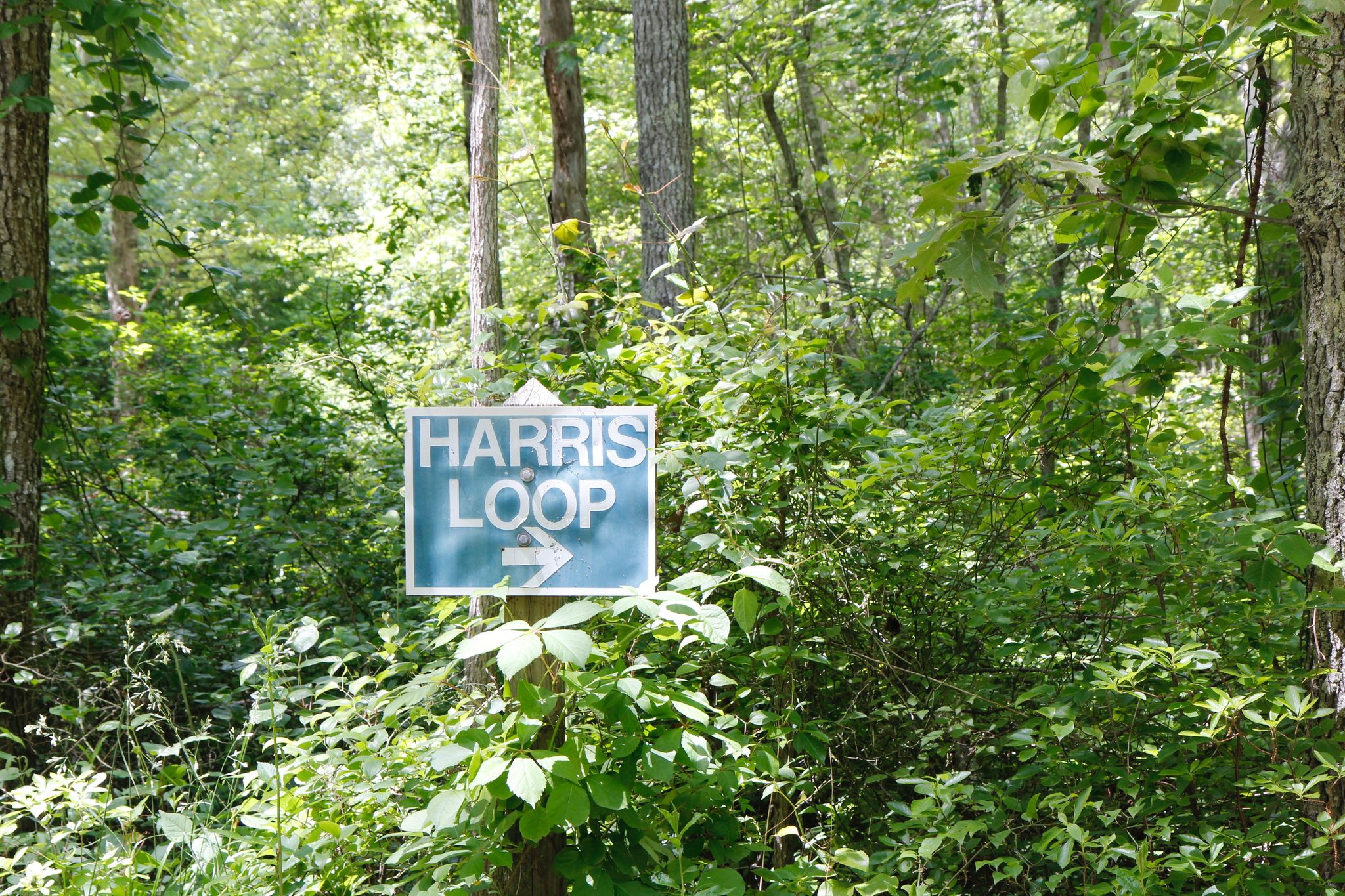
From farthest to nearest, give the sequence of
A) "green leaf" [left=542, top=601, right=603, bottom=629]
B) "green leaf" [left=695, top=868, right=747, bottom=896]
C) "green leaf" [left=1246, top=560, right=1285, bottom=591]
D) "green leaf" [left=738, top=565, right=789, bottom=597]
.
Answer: "green leaf" [left=1246, top=560, right=1285, bottom=591] → "green leaf" [left=695, top=868, right=747, bottom=896] → "green leaf" [left=738, top=565, right=789, bottom=597] → "green leaf" [left=542, top=601, right=603, bottom=629]

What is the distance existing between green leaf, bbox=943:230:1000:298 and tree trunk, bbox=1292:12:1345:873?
0.80 meters

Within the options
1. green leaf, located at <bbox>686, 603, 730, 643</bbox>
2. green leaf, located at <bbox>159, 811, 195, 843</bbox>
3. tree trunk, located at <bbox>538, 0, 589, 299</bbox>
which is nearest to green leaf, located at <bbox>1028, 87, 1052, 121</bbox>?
green leaf, located at <bbox>686, 603, 730, 643</bbox>

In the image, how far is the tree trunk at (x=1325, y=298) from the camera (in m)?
2.32

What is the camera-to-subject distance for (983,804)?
7.47 ft

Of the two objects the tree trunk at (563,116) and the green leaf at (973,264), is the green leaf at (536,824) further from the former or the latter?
the tree trunk at (563,116)

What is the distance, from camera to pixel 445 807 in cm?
170

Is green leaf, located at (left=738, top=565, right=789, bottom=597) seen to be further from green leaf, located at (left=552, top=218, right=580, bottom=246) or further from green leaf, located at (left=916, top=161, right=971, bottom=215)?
green leaf, located at (left=552, top=218, right=580, bottom=246)

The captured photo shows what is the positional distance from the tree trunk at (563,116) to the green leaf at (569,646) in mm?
5478

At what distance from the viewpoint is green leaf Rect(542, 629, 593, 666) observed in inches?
62.6

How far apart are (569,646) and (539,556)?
0.38 metres

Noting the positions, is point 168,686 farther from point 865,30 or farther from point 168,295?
point 168,295

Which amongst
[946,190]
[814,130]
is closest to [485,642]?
[946,190]

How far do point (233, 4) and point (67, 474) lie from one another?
44.4ft

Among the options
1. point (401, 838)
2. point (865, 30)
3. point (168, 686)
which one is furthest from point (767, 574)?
point (865, 30)
